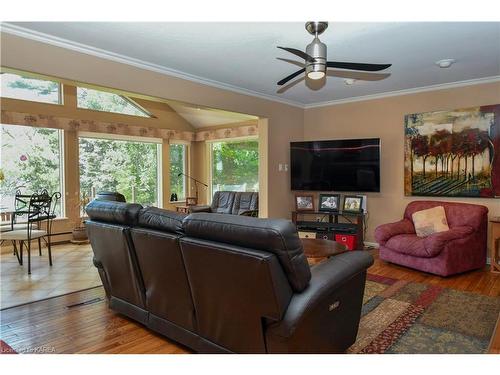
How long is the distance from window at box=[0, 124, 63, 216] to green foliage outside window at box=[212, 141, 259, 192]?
333 centimetres

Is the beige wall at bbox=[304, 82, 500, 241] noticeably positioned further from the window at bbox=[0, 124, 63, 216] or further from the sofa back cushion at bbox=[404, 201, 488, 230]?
the window at bbox=[0, 124, 63, 216]

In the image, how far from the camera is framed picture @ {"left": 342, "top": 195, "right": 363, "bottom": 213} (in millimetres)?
5207

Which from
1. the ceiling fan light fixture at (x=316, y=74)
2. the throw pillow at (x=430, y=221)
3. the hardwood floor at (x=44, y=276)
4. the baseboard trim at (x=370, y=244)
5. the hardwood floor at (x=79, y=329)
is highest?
the ceiling fan light fixture at (x=316, y=74)

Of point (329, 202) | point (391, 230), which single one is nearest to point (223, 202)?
point (329, 202)

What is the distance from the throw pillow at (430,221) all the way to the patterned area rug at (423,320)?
3.08ft

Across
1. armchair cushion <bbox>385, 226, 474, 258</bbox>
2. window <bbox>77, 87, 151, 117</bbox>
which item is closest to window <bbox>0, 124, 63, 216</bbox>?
window <bbox>77, 87, 151, 117</bbox>

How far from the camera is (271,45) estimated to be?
323 centimetres

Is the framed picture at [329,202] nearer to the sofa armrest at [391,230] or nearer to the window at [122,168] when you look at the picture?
the sofa armrest at [391,230]

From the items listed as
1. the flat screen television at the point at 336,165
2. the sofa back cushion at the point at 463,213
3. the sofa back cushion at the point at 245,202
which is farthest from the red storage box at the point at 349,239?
the sofa back cushion at the point at 245,202

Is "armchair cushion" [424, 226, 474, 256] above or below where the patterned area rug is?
above

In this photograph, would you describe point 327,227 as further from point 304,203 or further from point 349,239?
point 304,203

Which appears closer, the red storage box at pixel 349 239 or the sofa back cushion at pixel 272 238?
the sofa back cushion at pixel 272 238

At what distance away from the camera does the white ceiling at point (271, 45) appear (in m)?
2.82
